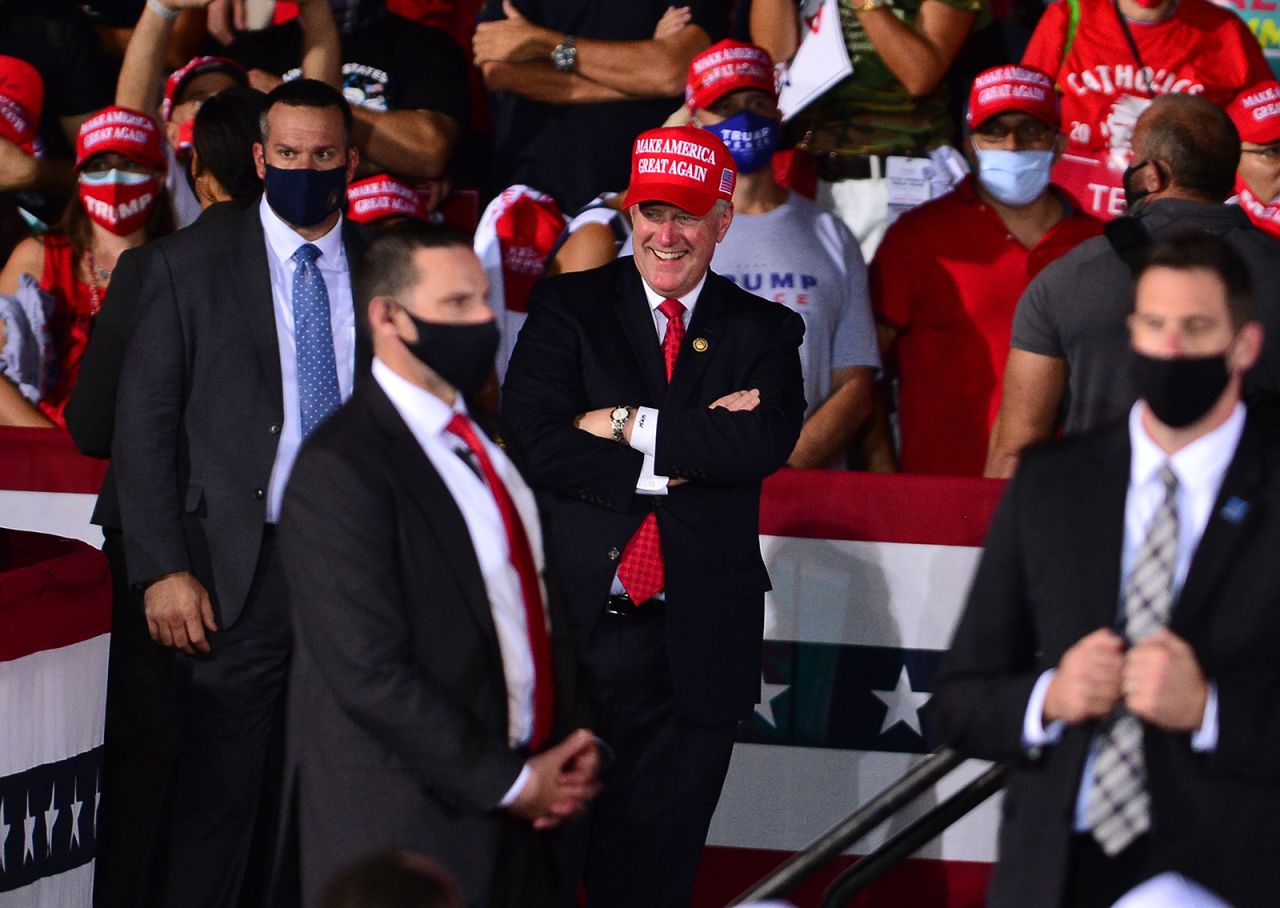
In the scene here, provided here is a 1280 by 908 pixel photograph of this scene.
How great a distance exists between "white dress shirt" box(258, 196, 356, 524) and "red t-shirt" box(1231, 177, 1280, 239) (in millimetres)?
3639

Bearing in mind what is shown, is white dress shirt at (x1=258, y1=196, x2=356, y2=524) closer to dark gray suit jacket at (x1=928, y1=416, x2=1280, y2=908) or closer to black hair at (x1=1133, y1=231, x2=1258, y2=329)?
dark gray suit jacket at (x1=928, y1=416, x2=1280, y2=908)

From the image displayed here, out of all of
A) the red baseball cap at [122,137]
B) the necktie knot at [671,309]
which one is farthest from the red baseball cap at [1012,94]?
the red baseball cap at [122,137]

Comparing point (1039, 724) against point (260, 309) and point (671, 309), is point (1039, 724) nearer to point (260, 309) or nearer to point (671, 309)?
point (671, 309)

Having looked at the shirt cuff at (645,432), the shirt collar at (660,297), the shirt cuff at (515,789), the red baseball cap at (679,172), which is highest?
the red baseball cap at (679,172)

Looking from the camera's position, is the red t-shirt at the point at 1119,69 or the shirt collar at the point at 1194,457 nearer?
the shirt collar at the point at 1194,457

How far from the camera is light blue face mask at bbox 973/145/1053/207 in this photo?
6.79 meters

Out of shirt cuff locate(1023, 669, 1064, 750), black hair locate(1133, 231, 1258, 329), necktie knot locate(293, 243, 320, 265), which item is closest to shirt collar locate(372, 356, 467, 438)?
shirt cuff locate(1023, 669, 1064, 750)

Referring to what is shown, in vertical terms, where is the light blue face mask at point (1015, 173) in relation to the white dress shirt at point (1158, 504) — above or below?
above

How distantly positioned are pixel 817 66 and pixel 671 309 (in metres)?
2.51

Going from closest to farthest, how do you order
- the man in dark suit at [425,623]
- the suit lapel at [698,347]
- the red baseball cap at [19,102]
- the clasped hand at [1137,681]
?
the clasped hand at [1137,681]
the man in dark suit at [425,623]
the suit lapel at [698,347]
the red baseball cap at [19,102]

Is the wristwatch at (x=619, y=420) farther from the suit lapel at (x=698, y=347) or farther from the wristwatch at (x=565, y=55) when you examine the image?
the wristwatch at (x=565, y=55)

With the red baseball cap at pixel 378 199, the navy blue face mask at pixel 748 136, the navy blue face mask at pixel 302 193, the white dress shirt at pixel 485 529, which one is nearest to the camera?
the white dress shirt at pixel 485 529

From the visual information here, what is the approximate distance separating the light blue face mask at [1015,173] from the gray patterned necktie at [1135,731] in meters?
3.50

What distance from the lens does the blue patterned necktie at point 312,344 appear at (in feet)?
17.1
